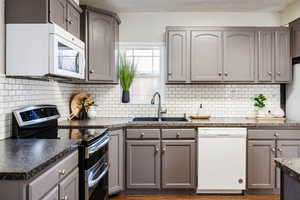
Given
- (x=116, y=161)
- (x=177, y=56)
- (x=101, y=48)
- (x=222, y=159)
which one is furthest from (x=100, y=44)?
(x=222, y=159)

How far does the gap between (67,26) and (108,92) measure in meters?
1.51

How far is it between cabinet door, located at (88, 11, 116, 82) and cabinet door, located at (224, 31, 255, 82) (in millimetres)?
1447

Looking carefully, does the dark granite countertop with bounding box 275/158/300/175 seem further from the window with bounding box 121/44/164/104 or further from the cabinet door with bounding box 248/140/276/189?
the window with bounding box 121/44/164/104

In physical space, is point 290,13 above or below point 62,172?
above

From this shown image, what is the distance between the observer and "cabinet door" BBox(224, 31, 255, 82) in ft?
12.8

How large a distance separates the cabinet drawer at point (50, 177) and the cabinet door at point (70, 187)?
0.04 meters

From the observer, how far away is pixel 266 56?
12.9ft

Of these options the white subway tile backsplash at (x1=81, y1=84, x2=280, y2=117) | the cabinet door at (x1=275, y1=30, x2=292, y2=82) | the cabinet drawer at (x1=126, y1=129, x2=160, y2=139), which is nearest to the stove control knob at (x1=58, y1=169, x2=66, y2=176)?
the cabinet drawer at (x1=126, y1=129, x2=160, y2=139)

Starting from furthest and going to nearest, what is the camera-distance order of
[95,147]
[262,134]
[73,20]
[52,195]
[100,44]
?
[100,44] < [262,134] < [73,20] < [95,147] < [52,195]

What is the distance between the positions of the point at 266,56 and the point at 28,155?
3202mm

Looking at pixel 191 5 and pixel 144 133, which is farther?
pixel 191 5

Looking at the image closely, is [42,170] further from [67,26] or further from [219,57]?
[219,57]

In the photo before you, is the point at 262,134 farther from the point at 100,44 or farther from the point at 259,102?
the point at 100,44

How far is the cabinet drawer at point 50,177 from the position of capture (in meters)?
1.48
